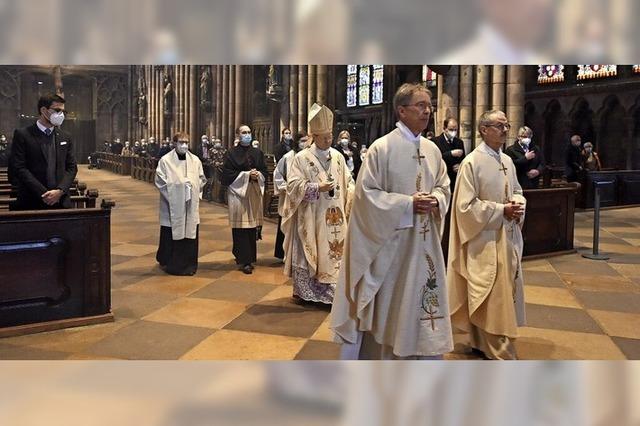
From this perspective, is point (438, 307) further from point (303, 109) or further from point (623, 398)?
point (303, 109)

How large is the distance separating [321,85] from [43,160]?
40.2 feet

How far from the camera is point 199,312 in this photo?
17.5ft

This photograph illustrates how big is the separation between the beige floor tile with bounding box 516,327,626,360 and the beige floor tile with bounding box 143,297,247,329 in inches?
94.2

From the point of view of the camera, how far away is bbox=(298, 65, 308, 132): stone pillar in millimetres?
17031

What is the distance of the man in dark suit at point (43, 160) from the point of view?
16.7 feet

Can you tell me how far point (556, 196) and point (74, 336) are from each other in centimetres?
636

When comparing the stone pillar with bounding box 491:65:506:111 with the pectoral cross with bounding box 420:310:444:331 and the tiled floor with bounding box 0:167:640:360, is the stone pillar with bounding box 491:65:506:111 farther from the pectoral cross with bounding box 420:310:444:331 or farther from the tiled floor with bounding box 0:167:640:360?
the pectoral cross with bounding box 420:310:444:331

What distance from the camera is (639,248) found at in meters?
8.81

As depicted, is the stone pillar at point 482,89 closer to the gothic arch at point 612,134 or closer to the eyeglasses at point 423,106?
the eyeglasses at point 423,106

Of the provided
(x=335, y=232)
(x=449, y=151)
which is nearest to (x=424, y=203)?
(x=335, y=232)

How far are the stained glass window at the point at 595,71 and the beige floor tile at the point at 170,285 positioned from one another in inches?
585

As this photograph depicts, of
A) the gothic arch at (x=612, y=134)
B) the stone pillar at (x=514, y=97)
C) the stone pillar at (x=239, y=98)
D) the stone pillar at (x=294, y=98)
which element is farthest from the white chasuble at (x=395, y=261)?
the stone pillar at (x=239, y=98)

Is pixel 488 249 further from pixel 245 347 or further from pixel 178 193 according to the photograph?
pixel 178 193

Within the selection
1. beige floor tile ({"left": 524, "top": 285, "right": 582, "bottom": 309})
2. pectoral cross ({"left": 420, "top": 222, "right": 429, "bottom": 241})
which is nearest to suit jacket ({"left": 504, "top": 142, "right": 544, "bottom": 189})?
beige floor tile ({"left": 524, "top": 285, "right": 582, "bottom": 309})
